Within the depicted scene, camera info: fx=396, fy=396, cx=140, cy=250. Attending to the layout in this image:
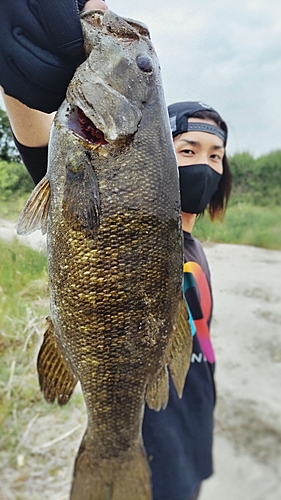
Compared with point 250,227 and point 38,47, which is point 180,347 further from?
point 250,227

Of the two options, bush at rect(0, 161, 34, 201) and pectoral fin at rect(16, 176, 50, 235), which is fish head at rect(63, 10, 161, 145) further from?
bush at rect(0, 161, 34, 201)

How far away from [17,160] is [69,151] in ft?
2.53

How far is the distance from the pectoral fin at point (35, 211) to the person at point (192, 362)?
0.54 m

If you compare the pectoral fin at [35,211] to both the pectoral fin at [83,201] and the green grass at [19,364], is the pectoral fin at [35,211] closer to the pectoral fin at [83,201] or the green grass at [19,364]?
the pectoral fin at [83,201]

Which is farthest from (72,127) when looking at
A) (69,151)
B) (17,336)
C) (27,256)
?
(17,336)

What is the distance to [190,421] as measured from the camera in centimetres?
112

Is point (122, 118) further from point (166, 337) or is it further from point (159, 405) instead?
point (159, 405)

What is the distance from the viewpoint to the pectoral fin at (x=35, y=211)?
54cm

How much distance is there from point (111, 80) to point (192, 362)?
815 mm

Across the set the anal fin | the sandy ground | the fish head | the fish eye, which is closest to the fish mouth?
the fish head

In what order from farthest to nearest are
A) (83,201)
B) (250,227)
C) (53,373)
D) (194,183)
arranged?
(250,227) → (194,183) → (53,373) → (83,201)

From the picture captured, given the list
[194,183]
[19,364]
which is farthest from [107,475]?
[19,364]

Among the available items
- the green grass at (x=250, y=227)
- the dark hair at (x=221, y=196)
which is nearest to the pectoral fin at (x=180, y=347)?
the dark hair at (x=221, y=196)

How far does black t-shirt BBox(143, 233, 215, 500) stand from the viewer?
104 cm
